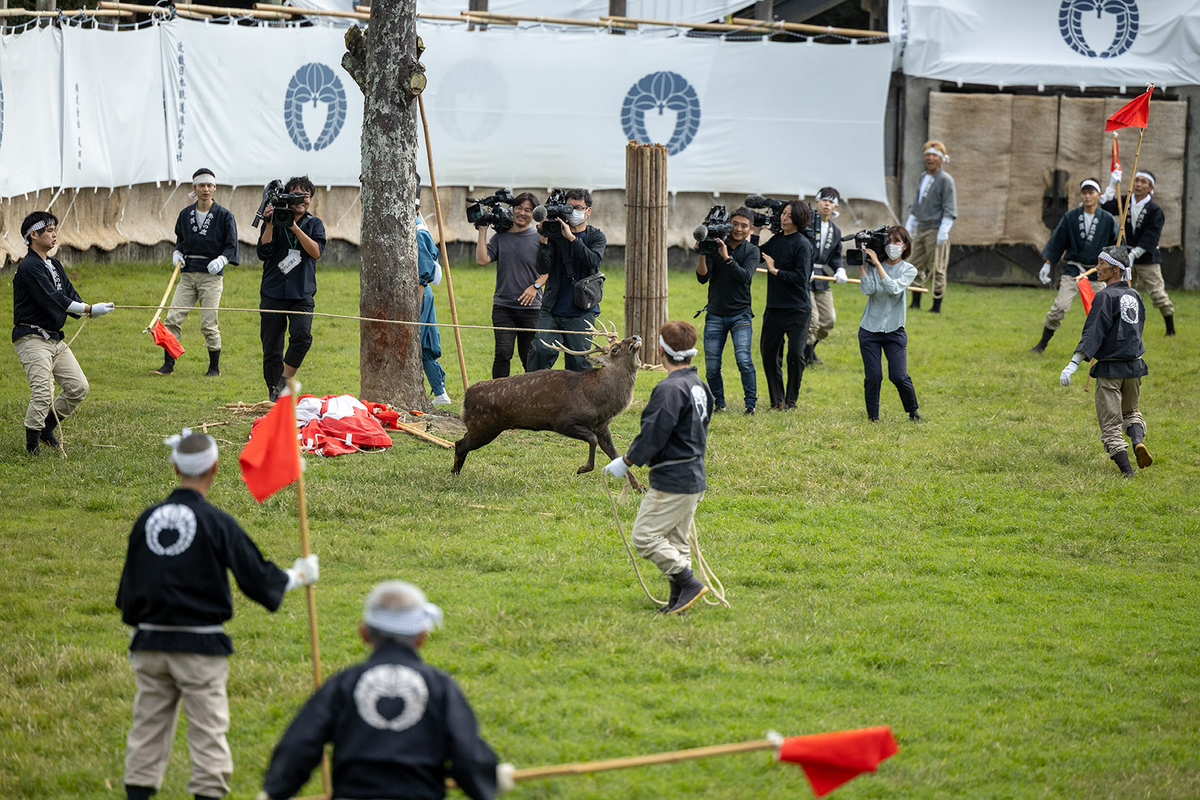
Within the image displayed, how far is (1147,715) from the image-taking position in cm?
562

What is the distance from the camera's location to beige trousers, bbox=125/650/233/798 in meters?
4.38

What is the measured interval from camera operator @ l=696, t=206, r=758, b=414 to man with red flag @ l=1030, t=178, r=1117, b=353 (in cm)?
509

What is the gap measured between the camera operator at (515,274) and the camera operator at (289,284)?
1.62 m

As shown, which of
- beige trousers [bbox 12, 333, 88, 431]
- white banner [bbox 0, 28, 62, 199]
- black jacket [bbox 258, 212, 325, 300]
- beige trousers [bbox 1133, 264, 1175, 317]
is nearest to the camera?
beige trousers [bbox 12, 333, 88, 431]

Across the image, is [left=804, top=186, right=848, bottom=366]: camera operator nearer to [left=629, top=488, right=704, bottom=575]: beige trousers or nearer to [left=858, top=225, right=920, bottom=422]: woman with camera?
[left=858, top=225, right=920, bottom=422]: woman with camera

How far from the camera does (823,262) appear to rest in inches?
547

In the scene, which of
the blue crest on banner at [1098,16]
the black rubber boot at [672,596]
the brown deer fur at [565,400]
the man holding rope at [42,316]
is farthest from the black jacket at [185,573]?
the blue crest on banner at [1098,16]

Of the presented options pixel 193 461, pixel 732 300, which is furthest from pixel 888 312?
pixel 193 461

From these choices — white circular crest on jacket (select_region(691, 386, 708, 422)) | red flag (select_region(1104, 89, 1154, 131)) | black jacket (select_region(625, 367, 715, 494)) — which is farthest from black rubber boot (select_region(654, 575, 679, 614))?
red flag (select_region(1104, 89, 1154, 131))

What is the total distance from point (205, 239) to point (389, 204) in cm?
323

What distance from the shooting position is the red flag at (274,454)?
190 inches

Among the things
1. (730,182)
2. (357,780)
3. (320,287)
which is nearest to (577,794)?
(357,780)

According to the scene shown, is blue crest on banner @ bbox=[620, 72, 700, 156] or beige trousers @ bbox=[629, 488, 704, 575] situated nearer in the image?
beige trousers @ bbox=[629, 488, 704, 575]

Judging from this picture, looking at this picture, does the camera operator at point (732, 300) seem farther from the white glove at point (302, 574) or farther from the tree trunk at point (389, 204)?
the white glove at point (302, 574)
